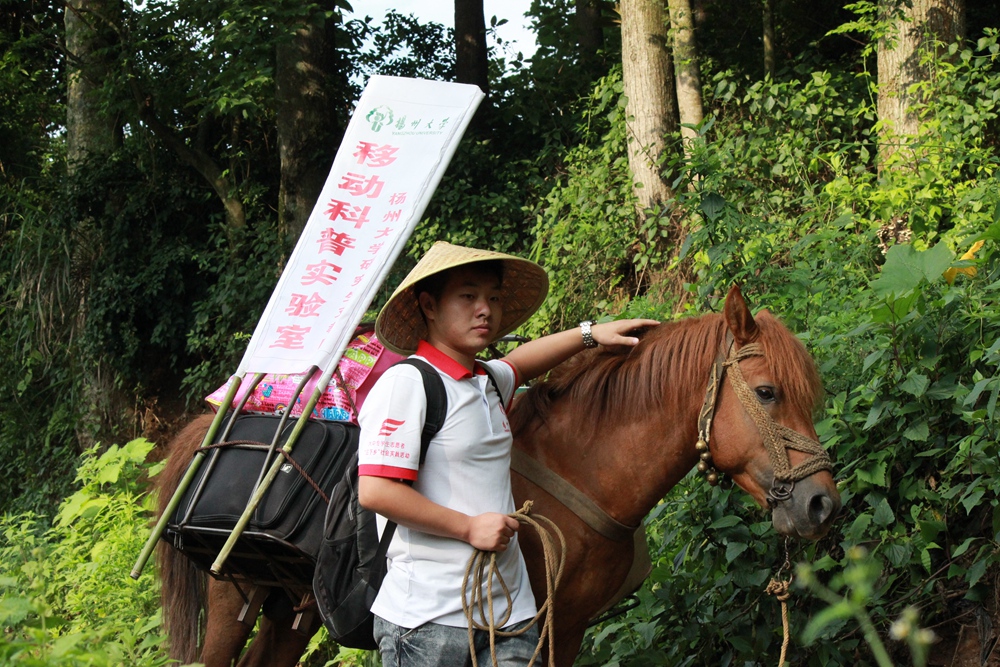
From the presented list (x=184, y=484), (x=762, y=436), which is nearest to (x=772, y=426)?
(x=762, y=436)

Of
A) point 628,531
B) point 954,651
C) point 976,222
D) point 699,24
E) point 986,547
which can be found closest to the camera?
point 628,531

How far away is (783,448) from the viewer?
→ 104 inches

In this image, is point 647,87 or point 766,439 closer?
point 766,439

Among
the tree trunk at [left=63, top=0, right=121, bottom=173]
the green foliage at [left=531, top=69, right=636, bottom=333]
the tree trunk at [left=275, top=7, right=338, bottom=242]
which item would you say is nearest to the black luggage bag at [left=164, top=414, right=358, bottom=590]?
the green foliage at [left=531, top=69, right=636, bottom=333]

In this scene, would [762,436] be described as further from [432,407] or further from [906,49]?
[906,49]

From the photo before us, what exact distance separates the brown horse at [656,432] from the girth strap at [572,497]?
0.7 inches

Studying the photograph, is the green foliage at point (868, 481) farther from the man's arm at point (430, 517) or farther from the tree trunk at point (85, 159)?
the tree trunk at point (85, 159)

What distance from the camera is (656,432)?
291 centimetres

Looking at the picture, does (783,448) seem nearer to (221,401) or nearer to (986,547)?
(986,547)

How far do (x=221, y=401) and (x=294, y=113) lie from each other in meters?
7.18

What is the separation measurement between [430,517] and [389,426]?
0.83 ft

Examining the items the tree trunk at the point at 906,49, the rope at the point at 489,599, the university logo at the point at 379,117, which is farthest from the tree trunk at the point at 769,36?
the rope at the point at 489,599

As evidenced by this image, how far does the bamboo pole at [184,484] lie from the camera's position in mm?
3240

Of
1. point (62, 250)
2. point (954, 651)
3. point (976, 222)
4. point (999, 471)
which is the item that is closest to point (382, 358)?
point (999, 471)
